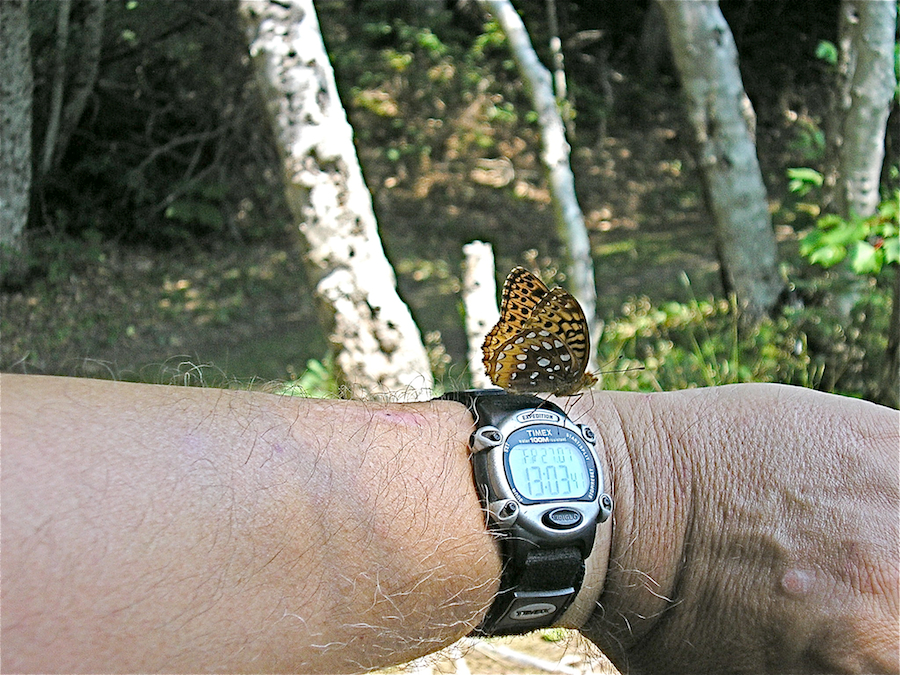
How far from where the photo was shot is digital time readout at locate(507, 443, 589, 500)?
1391mm

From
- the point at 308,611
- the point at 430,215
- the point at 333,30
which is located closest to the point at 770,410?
the point at 308,611

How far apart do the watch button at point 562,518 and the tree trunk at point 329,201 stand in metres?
2.96

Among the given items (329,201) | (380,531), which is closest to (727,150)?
(329,201)

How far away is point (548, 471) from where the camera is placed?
142 centimetres

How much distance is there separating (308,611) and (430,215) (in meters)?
10.7

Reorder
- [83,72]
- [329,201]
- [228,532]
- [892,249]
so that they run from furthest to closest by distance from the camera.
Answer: [83,72] → [329,201] → [892,249] → [228,532]

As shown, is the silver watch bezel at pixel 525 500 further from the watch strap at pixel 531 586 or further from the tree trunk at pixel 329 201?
the tree trunk at pixel 329 201

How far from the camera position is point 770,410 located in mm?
1534

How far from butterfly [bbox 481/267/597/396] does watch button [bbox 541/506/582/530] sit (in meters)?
0.36

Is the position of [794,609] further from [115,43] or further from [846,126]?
[115,43]

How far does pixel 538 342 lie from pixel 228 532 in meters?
0.92

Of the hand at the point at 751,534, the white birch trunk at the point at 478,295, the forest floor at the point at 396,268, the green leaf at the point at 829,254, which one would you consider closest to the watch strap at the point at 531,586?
the hand at the point at 751,534

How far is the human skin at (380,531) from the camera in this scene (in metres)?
0.98

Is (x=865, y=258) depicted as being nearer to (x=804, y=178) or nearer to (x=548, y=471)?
(x=804, y=178)
